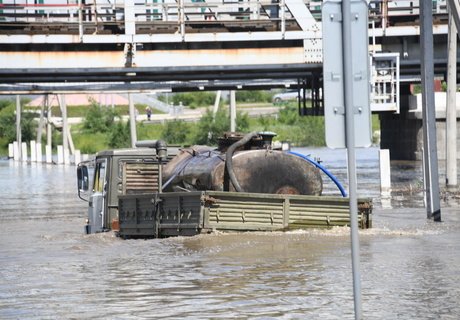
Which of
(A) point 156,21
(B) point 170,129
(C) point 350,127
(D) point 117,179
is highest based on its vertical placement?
(A) point 156,21

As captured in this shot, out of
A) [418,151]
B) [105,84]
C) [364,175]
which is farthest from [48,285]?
[418,151]

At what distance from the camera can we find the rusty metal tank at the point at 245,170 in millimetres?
20906

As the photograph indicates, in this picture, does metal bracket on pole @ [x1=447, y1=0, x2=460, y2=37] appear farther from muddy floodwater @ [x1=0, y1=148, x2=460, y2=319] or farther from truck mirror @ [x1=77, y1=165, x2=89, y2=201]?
truck mirror @ [x1=77, y1=165, x2=89, y2=201]

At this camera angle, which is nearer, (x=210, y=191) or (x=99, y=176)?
(x=210, y=191)

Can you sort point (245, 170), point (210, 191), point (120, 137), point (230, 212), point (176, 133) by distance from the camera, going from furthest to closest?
point (120, 137) → point (176, 133) → point (245, 170) → point (230, 212) → point (210, 191)

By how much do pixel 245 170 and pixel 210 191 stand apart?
1708 millimetres

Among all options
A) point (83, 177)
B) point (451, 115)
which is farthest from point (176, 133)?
point (83, 177)

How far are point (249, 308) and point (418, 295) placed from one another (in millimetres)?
1954

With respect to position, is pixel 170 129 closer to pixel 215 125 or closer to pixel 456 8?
pixel 215 125

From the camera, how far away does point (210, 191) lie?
19312 millimetres

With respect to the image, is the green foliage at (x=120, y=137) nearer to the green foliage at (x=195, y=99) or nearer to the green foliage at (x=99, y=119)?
the green foliage at (x=99, y=119)

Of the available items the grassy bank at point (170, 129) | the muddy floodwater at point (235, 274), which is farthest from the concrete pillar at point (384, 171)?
the grassy bank at point (170, 129)

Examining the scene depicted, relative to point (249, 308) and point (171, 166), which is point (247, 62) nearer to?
point (171, 166)

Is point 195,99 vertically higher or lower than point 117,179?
higher
